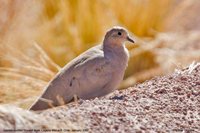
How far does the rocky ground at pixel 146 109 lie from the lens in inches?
166

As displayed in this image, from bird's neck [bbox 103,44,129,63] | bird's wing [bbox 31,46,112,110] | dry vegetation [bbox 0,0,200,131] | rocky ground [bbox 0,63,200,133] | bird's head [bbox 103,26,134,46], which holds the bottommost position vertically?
rocky ground [bbox 0,63,200,133]

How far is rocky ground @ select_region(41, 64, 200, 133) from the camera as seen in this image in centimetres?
421

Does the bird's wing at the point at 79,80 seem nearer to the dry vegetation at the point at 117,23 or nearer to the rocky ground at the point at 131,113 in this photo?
the rocky ground at the point at 131,113

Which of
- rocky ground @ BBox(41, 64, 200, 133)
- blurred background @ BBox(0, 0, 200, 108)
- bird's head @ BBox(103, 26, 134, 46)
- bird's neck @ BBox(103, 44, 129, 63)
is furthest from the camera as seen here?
blurred background @ BBox(0, 0, 200, 108)

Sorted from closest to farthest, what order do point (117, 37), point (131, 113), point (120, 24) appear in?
point (131, 113) < point (117, 37) < point (120, 24)

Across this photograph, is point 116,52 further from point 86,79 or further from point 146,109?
point 146,109

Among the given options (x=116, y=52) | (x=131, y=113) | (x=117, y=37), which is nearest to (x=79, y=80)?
(x=116, y=52)

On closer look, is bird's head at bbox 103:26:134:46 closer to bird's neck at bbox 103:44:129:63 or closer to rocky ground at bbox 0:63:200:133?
bird's neck at bbox 103:44:129:63

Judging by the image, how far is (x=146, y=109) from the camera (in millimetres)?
4578

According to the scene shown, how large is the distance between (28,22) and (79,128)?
14.6 feet

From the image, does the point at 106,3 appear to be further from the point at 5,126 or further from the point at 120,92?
the point at 5,126

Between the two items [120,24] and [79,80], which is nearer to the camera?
[79,80]

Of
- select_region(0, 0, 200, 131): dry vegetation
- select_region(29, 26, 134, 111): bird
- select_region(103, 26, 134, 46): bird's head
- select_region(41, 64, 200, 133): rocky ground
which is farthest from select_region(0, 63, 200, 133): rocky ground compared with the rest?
select_region(0, 0, 200, 131): dry vegetation

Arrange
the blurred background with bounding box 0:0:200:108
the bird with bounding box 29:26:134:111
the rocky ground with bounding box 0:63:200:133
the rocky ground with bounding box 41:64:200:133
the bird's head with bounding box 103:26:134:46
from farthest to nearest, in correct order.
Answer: the blurred background with bounding box 0:0:200:108 → the bird's head with bounding box 103:26:134:46 → the bird with bounding box 29:26:134:111 → the rocky ground with bounding box 41:64:200:133 → the rocky ground with bounding box 0:63:200:133
